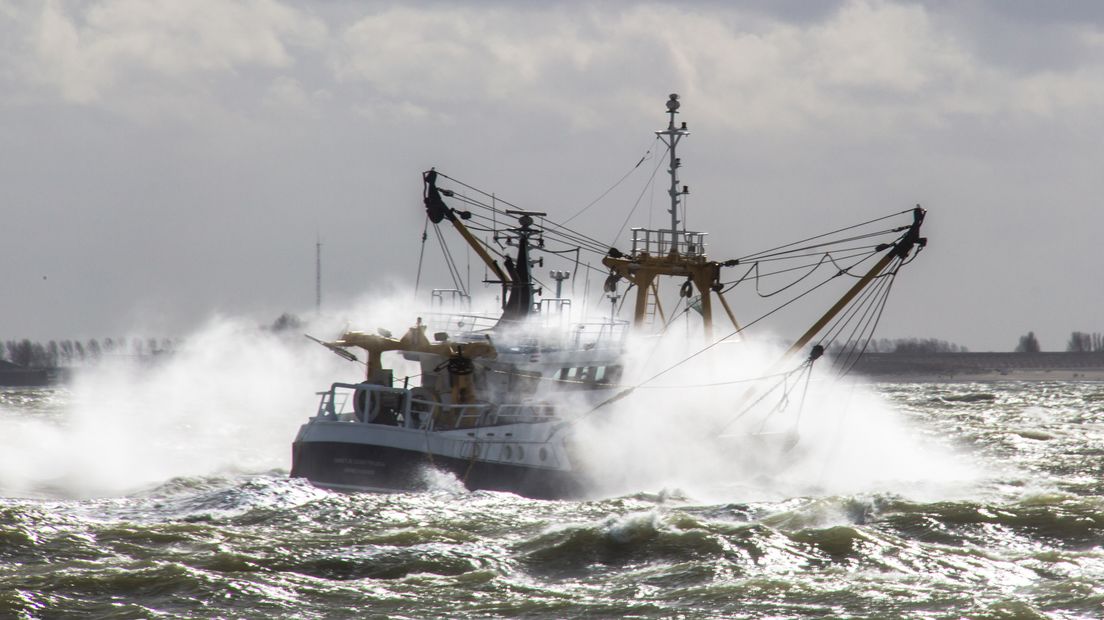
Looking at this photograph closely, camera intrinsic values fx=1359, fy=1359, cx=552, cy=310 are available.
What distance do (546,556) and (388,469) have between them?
10184mm

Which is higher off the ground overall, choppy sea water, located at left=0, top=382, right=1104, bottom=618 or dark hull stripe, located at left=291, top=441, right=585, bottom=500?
dark hull stripe, located at left=291, top=441, right=585, bottom=500

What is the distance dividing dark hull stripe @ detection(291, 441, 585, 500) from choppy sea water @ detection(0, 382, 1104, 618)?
1.93 feet

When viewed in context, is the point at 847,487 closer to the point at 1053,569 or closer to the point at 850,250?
the point at 850,250

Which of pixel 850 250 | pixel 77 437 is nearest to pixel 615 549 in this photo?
pixel 850 250

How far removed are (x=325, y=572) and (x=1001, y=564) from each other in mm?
12987

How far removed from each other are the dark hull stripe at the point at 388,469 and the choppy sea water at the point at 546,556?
588mm

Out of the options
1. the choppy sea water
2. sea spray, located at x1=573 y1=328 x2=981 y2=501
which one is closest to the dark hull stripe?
the choppy sea water

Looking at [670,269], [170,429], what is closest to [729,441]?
[670,269]

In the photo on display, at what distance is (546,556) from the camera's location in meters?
26.7

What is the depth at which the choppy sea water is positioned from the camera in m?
23.0

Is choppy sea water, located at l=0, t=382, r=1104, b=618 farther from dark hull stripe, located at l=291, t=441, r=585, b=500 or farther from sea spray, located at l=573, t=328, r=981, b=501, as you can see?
sea spray, located at l=573, t=328, r=981, b=501

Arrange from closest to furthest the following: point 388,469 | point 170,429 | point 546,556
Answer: point 546,556 < point 388,469 < point 170,429

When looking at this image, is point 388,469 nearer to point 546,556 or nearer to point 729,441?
point 546,556

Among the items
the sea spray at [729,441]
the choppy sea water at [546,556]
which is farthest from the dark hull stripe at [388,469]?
the sea spray at [729,441]
